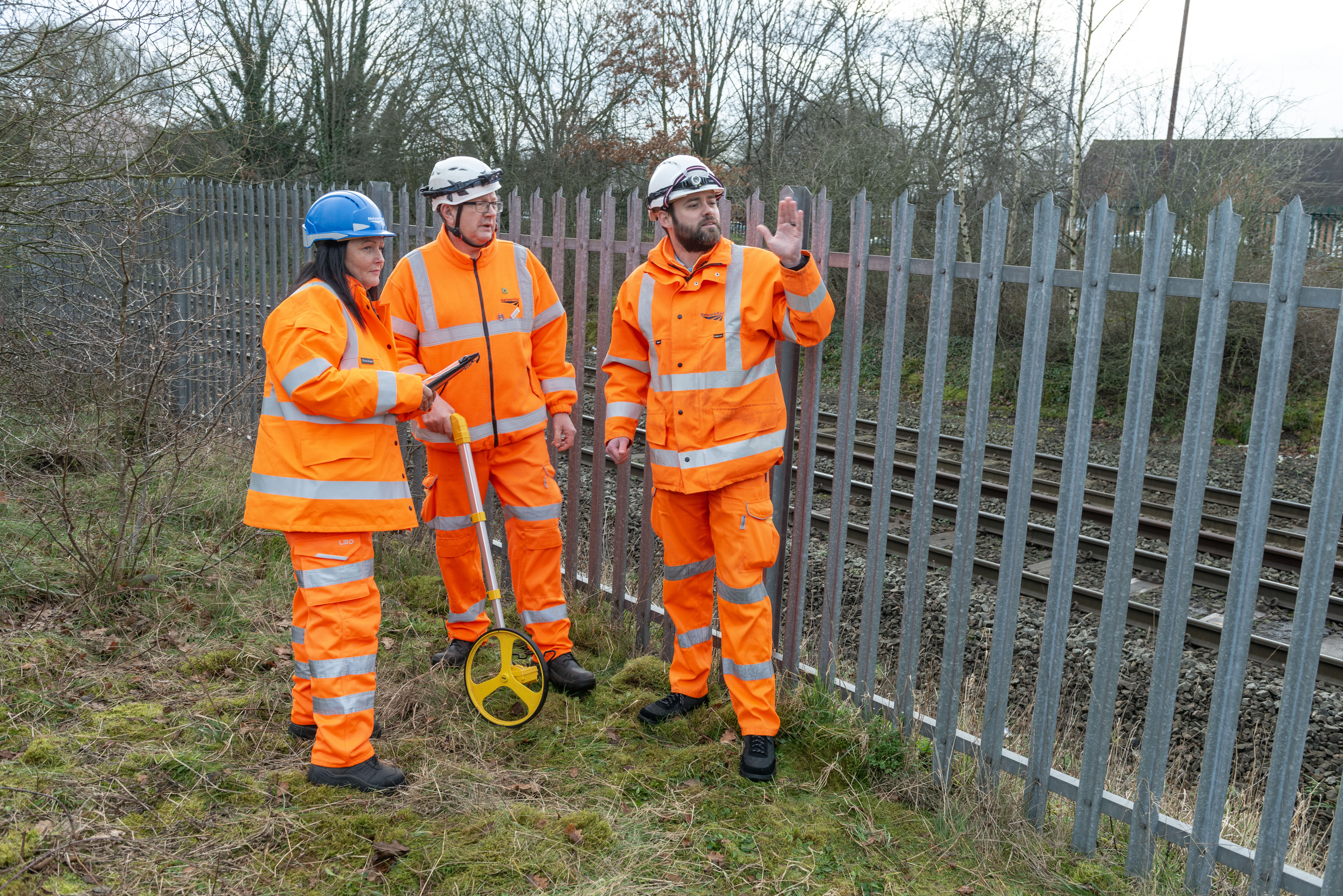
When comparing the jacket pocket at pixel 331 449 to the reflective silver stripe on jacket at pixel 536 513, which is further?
the reflective silver stripe on jacket at pixel 536 513

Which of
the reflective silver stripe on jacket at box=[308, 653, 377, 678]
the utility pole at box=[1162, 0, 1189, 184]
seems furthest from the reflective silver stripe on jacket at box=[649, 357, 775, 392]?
the utility pole at box=[1162, 0, 1189, 184]

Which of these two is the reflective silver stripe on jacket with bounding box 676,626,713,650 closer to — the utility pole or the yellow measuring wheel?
the yellow measuring wheel

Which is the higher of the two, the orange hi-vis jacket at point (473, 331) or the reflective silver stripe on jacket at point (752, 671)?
the orange hi-vis jacket at point (473, 331)

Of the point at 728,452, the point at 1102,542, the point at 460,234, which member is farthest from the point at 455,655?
the point at 1102,542

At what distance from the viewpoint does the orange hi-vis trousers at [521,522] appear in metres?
4.48

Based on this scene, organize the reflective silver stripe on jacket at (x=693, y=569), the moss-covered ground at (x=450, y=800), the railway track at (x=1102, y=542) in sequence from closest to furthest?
the moss-covered ground at (x=450, y=800) → the reflective silver stripe on jacket at (x=693, y=569) → the railway track at (x=1102, y=542)

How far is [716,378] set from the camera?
3771 mm

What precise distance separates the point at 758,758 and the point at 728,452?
3.93 ft

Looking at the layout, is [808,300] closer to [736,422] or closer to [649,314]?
[736,422]

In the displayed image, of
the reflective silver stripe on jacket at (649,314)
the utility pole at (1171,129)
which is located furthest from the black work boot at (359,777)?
the utility pole at (1171,129)

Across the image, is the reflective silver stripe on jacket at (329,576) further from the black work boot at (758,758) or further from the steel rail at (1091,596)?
the steel rail at (1091,596)

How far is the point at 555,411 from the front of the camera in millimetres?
4566

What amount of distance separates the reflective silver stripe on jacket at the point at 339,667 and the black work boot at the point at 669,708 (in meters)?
1.24

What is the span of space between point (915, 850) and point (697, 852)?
2.58 feet
